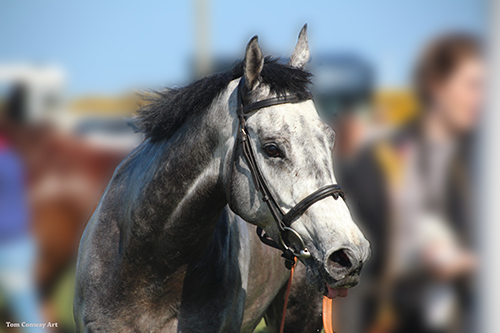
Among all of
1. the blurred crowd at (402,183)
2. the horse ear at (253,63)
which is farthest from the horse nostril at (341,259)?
the horse ear at (253,63)

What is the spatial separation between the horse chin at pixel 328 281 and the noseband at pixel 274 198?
7cm

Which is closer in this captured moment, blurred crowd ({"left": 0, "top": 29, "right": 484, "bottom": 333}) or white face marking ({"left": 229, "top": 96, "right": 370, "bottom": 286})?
white face marking ({"left": 229, "top": 96, "right": 370, "bottom": 286})

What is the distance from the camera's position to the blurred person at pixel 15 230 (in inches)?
152

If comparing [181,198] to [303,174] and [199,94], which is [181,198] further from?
[303,174]

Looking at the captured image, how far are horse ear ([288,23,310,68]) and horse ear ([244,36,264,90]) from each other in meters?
0.41

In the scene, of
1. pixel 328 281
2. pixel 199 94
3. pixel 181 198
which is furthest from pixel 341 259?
pixel 199 94

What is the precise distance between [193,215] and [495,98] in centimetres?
153

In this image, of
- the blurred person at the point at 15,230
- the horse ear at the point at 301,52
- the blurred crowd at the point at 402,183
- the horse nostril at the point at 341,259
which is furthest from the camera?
the blurred person at the point at 15,230

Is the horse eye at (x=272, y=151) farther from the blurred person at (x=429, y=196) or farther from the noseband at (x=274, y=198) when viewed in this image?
the blurred person at (x=429, y=196)

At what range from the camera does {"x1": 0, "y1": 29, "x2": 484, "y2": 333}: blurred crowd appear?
2275mm

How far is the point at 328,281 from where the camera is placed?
1803 millimetres

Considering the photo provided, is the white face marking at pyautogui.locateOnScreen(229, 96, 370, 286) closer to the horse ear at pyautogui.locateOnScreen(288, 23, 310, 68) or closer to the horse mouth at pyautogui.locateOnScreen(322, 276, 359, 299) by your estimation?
the horse mouth at pyautogui.locateOnScreen(322, 276, 359, 299)

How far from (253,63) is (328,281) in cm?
104

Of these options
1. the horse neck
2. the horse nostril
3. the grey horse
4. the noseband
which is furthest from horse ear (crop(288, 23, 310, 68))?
the horse nostril
